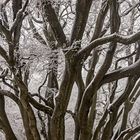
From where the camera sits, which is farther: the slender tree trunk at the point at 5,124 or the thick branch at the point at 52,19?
the slender tree trunk at the point at 5,124

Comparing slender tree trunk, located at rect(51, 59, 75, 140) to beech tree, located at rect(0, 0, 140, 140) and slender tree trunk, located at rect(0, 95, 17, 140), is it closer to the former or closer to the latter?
beech tree, located at rect(0, 0, 140, 140)

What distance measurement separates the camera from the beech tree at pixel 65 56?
421 cm

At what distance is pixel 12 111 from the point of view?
925cm

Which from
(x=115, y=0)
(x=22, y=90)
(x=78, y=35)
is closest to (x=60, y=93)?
(x=22, y=90)

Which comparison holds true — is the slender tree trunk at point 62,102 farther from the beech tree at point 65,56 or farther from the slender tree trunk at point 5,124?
the slender tree trunk at point 5,124

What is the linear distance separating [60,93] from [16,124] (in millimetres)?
5213

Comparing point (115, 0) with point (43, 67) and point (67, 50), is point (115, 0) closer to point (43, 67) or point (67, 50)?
point (67, 50)

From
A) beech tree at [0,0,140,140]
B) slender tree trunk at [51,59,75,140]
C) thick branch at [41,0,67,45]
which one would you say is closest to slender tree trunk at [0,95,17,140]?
beech tree at [0,0,140,140]

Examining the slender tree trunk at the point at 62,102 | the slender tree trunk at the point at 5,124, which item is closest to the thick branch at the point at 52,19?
the slender tree trunk at the point at 62,102

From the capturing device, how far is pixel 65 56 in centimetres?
426

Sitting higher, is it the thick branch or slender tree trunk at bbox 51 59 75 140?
the thick branch

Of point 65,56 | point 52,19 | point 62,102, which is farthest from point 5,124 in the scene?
point 52,19

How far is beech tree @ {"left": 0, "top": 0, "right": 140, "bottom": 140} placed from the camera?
421 centimetres

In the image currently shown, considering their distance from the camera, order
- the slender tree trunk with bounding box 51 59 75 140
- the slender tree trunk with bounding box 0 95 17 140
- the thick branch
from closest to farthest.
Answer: the thick branch
the slender tree trunk with bounding box 51 59 75 140
the slender tree trunk with bounding box 0 95 17 140
